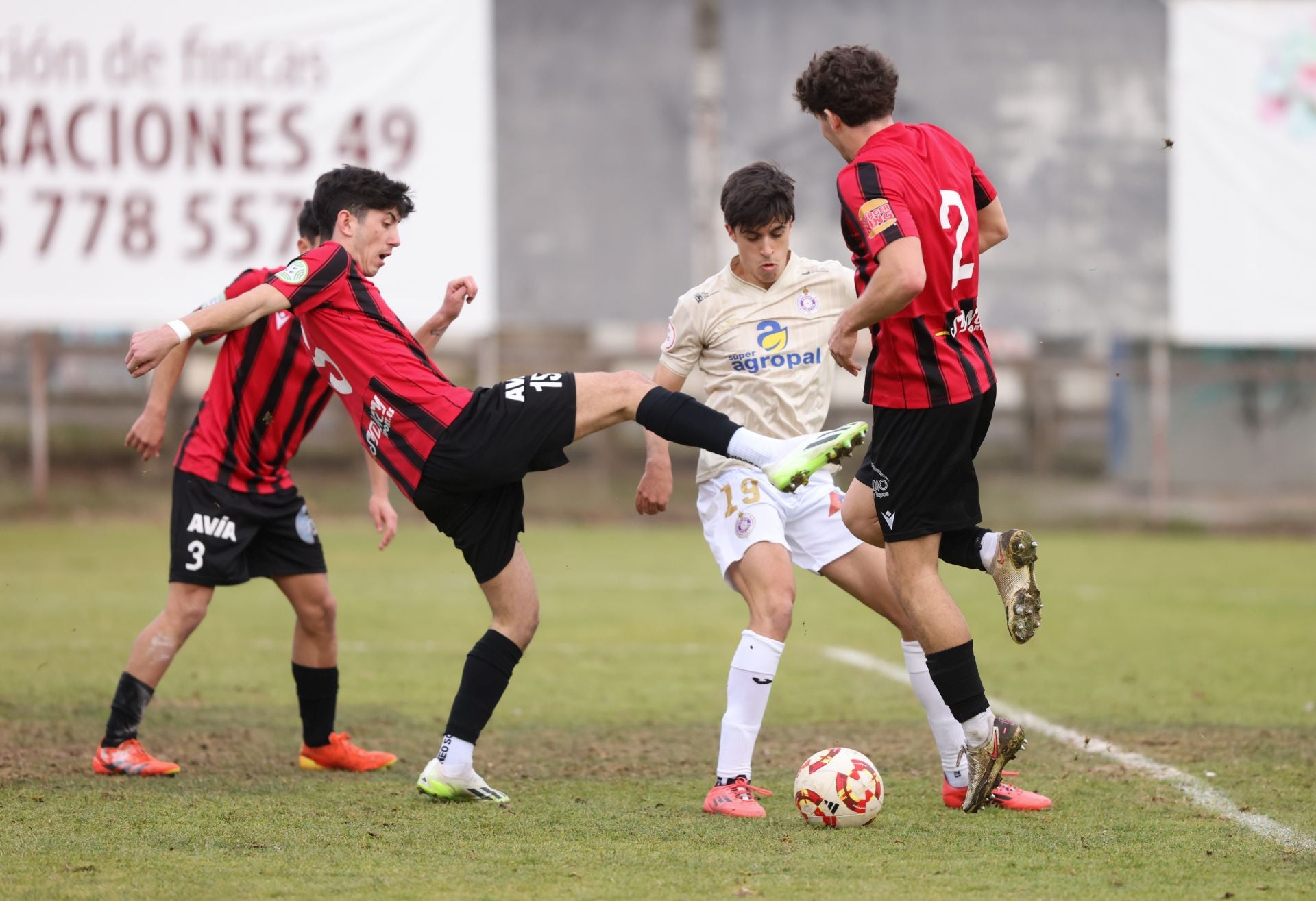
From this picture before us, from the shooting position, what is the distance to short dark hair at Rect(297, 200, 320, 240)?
5457 mm

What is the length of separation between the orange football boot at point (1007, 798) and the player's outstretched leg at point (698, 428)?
1.26 metres

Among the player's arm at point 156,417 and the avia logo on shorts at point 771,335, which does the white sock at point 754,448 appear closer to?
the avia logo on shorts at point 771,335

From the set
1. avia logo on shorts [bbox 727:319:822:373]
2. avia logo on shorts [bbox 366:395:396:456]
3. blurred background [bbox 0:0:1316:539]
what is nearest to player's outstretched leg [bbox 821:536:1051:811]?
avia logo on shorts [bbox 727:319:822:373]

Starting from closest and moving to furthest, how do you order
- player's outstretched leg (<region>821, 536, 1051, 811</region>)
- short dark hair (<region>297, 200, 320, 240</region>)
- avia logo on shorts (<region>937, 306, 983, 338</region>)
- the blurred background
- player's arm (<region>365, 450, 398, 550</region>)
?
avia logo on shorts (<region>937, 306, 983, 338</region>) < player's outstretched leg (<region>821, 536, 1051, 811</region>) < short dark hair (<region>297, 200, 320, 240</region>) < player's arm (<region>365, 450, 398, 550</region>) < the blurred background

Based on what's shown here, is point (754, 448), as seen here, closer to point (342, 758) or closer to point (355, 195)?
point (355, 195)

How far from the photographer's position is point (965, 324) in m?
4.71

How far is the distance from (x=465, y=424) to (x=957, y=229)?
1.69 m

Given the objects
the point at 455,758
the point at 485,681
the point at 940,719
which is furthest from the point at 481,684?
the point at 940,719

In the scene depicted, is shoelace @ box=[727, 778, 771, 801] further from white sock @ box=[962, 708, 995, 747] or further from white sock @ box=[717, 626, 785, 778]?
white sock @ box=[962, 708, 995, 747]

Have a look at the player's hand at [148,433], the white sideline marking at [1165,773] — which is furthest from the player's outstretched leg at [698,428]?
the player's hand at [148,433]

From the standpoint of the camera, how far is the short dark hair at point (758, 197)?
196 inches

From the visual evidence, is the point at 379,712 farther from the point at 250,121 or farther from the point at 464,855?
the point at 250,121

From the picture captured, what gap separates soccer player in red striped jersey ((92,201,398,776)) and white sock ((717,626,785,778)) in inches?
57.0

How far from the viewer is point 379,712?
22.3 ft
